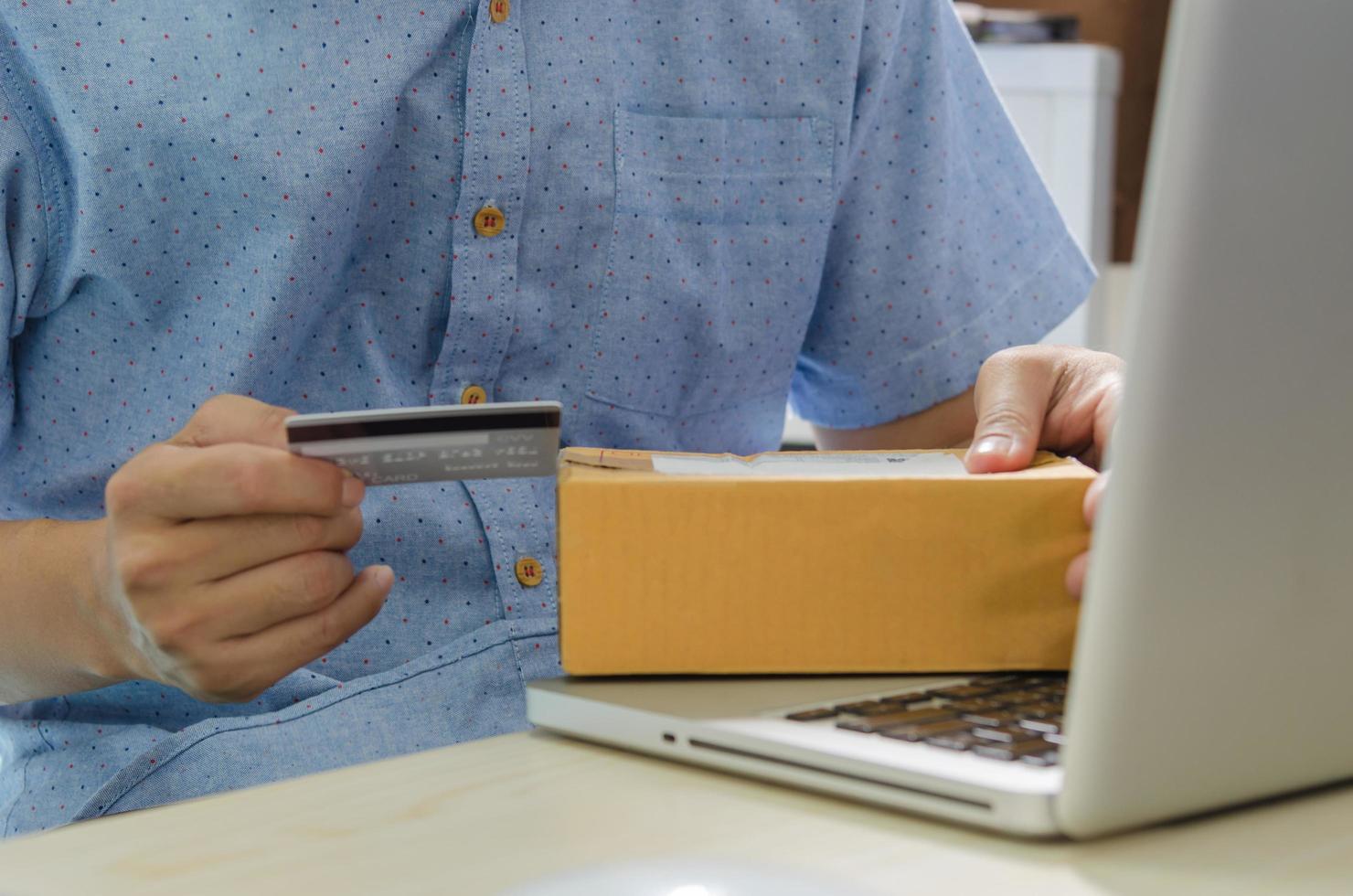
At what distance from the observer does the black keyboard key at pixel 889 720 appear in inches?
15.3

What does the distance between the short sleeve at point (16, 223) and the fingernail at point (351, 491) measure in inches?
9.9

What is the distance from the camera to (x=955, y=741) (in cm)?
37

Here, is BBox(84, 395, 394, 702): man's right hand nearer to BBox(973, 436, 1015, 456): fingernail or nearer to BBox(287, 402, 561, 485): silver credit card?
BBox(287, 402, 561, 485): silver credit card

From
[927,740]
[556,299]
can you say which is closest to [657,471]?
[927,740]

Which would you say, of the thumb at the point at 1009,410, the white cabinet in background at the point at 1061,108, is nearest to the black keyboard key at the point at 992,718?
the thumb at the point at 1009,410

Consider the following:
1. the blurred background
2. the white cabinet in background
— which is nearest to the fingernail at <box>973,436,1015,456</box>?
the blurred background

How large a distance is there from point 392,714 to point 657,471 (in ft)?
0.74

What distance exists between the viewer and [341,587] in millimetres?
511

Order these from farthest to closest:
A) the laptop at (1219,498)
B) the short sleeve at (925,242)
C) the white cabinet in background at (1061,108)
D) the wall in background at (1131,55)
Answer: the wall in background at (1131,55), the white cabinet in background at (1061,108), the short sleeve at (925,242), the laptop at (1219,498)

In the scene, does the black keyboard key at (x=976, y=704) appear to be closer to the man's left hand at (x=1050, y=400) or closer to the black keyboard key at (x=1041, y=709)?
the black keyboard key at (x=1041, y=709)

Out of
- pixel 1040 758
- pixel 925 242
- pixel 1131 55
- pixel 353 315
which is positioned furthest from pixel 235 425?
pixel 1131 55

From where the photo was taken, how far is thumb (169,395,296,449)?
48cm

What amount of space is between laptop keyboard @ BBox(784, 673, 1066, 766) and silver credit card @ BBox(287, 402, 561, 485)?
0.39ft

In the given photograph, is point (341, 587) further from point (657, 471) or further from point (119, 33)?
point (119, 33)
